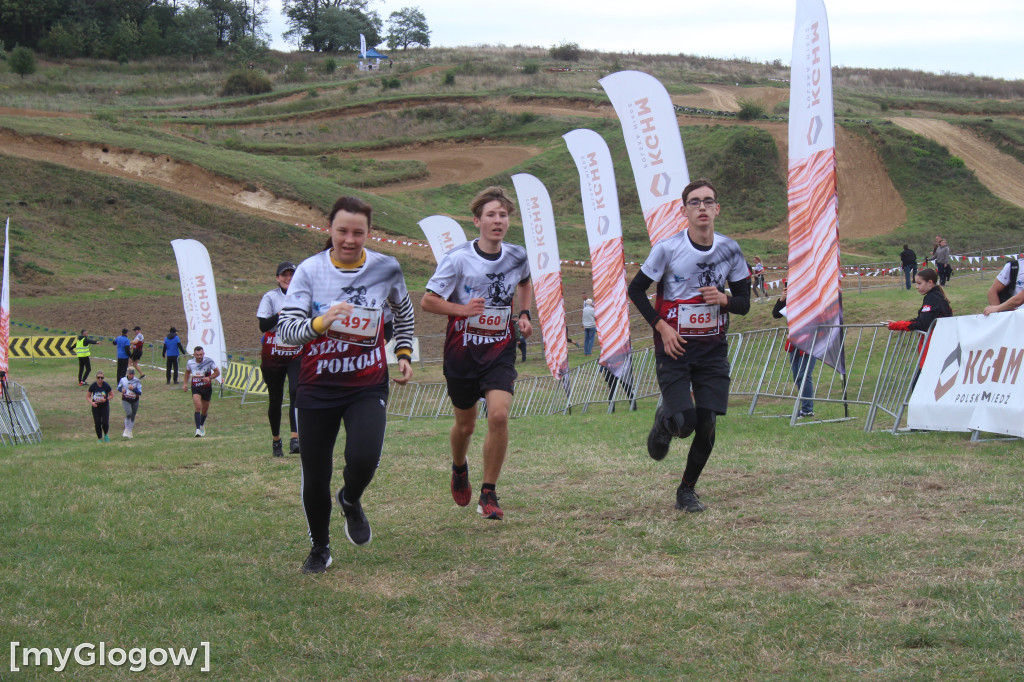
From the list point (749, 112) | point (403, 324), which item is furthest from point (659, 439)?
point (749, 112)

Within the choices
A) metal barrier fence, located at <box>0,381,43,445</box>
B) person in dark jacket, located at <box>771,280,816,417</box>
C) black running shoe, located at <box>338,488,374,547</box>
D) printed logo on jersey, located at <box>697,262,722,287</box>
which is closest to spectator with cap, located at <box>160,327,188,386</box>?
metal barrier fence, located at <box>0,381,43,445</box>

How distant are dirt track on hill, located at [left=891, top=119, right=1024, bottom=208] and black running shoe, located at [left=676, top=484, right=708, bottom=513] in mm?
51055

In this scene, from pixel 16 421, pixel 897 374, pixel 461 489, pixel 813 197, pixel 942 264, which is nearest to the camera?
pixel 461 489

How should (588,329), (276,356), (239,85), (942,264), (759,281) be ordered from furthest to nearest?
(239,85) → (759,281) → (942,264) → (588,329) → (276,356)

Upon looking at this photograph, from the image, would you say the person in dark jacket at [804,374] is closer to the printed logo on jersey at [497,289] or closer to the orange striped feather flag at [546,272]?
the orange striped feather flag at [546,272]

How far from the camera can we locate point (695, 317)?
21.5ft

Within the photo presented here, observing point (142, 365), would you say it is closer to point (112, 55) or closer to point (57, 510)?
point (57, 510)

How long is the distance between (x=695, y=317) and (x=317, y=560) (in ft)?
9.87

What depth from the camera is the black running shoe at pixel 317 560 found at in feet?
17.7

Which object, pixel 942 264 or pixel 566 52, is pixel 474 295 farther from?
pixel 566 52

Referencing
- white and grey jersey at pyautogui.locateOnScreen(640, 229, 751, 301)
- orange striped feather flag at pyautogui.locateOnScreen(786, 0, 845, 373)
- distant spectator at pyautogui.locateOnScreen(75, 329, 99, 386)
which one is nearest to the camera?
white and grey jersey at pyautogui.locateOnScreen(640, 229, 751, 301)

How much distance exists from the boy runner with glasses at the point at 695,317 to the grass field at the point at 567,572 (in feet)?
1.66

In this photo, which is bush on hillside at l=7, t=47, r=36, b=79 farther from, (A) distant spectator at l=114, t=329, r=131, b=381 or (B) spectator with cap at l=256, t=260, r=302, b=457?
(B) spectator with cap at l=256, t=260, r=302, b=457

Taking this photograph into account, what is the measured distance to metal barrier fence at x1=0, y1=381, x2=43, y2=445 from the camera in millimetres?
16406
